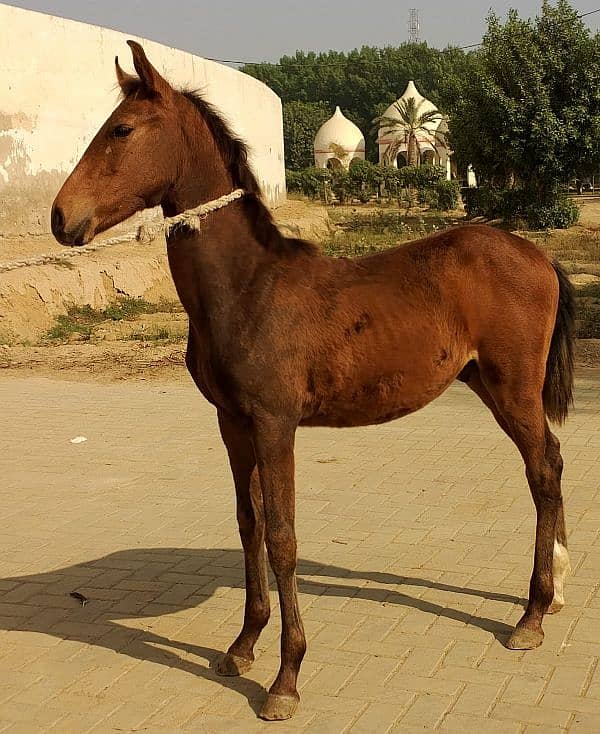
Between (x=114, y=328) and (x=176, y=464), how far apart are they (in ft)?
20.7

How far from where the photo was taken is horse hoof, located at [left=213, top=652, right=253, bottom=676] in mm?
3945

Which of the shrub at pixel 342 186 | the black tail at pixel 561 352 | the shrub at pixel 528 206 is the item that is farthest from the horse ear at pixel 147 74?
the shrub at pixel 342 186

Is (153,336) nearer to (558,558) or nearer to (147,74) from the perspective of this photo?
(558,558)

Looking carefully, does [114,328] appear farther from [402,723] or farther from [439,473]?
[402,723]

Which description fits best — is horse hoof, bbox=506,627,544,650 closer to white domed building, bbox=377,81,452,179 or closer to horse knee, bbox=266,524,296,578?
horse knee, bbox=266,524,296,578

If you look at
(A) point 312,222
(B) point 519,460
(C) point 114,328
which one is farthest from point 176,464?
(A) point 312,222

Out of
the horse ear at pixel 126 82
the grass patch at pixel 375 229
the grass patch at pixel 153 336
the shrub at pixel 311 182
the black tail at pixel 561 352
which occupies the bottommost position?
the grass patch at pixel 375 229

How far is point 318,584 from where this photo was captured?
15.9ft

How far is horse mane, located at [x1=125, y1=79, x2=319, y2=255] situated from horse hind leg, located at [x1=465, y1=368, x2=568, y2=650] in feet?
3.69

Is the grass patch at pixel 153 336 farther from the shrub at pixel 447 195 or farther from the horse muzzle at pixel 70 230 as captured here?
the shrub at pixel 447 195

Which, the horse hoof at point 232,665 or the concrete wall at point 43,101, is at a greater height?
the concrete wall at point 43,101

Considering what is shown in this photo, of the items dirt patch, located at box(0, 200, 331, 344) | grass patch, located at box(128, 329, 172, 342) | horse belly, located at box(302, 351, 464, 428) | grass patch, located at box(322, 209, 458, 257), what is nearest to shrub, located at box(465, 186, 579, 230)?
grass patch, located at box(322, 209, 458, 257)

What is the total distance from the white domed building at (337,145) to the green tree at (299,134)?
12.8 m

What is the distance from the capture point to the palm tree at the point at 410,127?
47156 mm
